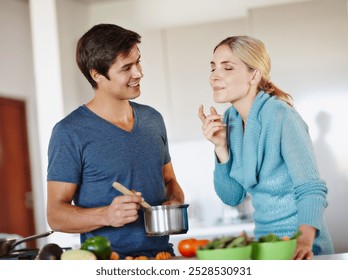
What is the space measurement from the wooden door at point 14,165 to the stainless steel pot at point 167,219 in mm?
1200

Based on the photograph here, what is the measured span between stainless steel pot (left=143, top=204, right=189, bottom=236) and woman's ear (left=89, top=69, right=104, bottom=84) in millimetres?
499

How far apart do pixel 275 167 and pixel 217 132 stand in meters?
0.19

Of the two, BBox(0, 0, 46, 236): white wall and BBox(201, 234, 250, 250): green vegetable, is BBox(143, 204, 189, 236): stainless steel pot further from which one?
BBox(0, 0, 46, 236): white wall

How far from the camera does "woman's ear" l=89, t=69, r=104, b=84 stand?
205 centimetres

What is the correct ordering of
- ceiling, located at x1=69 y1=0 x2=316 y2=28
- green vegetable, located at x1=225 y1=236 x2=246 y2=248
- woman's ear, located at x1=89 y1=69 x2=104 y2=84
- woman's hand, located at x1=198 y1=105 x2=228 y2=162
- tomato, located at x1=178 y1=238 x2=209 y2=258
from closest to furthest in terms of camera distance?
green vegetable, located at x1=225 y1=236 x2=246 y2=248 < tomato, located at x1=178 y1=238 x2=209 y2=258 < woman's hand, located at x1=198 y1=105 x2=228 y2=162 < woman's ear, located at x1=89 y1=69 x2=104 y2=84 < ceiling, located at x1=69 y1=0 x2=316 y2=28

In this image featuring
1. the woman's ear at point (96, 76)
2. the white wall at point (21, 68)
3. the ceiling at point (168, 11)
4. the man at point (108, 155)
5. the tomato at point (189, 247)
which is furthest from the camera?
the white wall at point (21, 68)

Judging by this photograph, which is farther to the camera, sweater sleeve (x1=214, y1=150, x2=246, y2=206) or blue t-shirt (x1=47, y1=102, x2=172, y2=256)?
blue t-shirt (x1=47, y1=102, x2=172, y2=256)

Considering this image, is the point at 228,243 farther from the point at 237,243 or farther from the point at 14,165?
the point at 14,165

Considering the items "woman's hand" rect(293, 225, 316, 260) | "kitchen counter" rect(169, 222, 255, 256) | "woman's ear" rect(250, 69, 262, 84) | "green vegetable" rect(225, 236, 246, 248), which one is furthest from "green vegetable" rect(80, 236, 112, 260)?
"kitchen counter" rect(169, 222, 255, 256)

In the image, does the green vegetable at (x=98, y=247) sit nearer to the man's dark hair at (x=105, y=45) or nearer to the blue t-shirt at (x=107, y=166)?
the blue t-shirt at (x=107, y=166)

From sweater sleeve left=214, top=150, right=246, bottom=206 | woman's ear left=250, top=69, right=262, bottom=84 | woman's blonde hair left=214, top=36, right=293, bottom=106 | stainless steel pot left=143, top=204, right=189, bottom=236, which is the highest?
woman's blonde hair left=214, top=36, right=293, bottom=106

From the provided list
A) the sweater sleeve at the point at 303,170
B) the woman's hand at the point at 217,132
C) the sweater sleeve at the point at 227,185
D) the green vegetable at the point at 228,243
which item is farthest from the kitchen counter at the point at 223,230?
the green vegetable at the point at 228,243

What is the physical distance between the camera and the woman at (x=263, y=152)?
157 centimetres
